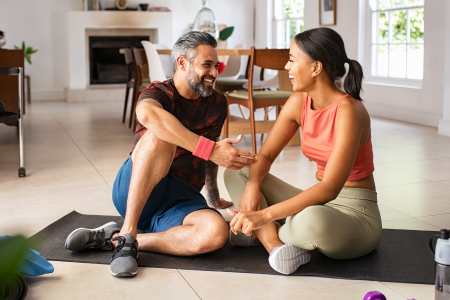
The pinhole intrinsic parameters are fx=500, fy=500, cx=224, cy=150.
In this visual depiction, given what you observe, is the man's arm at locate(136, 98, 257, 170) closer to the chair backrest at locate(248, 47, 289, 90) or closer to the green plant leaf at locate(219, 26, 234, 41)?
the chair backrest at locate(248, 47, 289, 90)

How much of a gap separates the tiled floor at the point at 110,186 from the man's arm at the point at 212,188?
18.6 inches

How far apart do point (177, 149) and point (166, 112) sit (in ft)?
0.85

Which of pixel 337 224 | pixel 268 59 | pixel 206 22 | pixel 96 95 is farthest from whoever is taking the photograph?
pixel 96 95

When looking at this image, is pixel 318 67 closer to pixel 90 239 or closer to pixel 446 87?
pixel 90 239

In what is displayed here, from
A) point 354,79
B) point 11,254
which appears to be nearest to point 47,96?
point 354,79

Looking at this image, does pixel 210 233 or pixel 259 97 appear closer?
pixel 210 233

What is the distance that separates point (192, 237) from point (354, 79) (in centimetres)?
79

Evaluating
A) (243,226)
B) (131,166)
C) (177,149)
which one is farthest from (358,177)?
(131,166)

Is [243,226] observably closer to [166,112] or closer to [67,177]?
[166,112]

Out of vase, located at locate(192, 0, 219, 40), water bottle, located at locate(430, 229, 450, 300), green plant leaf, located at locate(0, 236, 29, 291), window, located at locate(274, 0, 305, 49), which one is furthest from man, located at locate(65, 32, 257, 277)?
window, located at locate(274, 0, 305, 49)

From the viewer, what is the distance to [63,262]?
1809 mm

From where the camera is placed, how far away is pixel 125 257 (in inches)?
66.2

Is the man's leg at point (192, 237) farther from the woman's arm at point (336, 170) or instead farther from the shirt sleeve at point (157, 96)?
the shirt sleeve at point (157, 96)

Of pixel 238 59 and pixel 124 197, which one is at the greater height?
pixel 238 59
